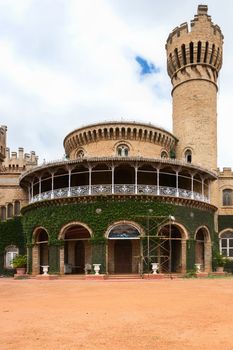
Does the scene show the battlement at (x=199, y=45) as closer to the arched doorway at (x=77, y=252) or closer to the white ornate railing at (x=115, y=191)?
the white ornate railing at (x=115, y=191)

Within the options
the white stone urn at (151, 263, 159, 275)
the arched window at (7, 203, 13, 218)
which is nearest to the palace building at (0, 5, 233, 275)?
the arched window at (7, 203, 13, 218)

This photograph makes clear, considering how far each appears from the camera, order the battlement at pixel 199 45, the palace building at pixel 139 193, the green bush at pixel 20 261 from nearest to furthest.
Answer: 1. the palace building at pixel 139 193
2. the green bush at pixel 20 261
3. the battlement at pixel 199 45

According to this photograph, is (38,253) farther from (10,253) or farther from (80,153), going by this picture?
(80,153)

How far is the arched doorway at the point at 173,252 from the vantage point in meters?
34.6

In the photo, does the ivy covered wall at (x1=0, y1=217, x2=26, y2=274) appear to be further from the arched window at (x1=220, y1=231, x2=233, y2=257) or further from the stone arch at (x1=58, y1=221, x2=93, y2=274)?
the arched window at (x1=220, y1=231, x2=233, y2=257)

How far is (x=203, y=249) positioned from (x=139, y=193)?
32.7 ft

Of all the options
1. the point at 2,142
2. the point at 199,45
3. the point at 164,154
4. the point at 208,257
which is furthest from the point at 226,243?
the point at 2,142

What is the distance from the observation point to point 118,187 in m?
34.9

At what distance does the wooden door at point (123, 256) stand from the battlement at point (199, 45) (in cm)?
2097

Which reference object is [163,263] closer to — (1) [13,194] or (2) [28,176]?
(2) [28,176]

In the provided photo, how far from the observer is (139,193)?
34.2m
